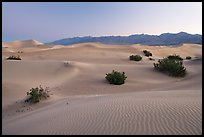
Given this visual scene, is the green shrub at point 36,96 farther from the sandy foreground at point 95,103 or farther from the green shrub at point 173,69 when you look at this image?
the green shrub at point 173,69

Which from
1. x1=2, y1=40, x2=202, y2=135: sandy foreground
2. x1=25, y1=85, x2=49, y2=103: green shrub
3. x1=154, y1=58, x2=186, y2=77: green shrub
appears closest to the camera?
x1=2, y1=40, x2=202, y2=135: sandy foreground

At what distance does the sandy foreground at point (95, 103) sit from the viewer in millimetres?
5477

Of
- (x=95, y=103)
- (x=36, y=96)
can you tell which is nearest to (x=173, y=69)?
(x=36, y=96)

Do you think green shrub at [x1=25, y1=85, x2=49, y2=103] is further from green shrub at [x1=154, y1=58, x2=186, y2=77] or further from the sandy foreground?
green shrub at [x1=154, y1=58, x2=186, y2=77]

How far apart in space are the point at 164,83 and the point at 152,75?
7.75ft

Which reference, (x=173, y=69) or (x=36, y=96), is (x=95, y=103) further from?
(x=173, y=69)

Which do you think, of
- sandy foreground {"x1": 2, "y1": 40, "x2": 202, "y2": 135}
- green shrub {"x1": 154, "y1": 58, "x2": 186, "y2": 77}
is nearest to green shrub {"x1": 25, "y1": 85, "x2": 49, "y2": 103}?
sandy foreground {"x1": 2, "y1": 40, "x2": 202, "y2": 135}

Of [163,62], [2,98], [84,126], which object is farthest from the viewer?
[163,62]

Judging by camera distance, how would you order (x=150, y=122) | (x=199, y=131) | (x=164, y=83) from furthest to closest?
(x=164, y=83) → (x=150, y=122) → (x=199, y=131)

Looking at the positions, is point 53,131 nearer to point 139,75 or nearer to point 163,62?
point 139,75

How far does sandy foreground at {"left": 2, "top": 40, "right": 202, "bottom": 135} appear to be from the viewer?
5.48m

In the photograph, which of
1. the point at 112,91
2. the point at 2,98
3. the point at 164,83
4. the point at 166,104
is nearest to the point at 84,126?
the point at 166,104

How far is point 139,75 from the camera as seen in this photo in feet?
60.4

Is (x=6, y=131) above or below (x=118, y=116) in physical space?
below
